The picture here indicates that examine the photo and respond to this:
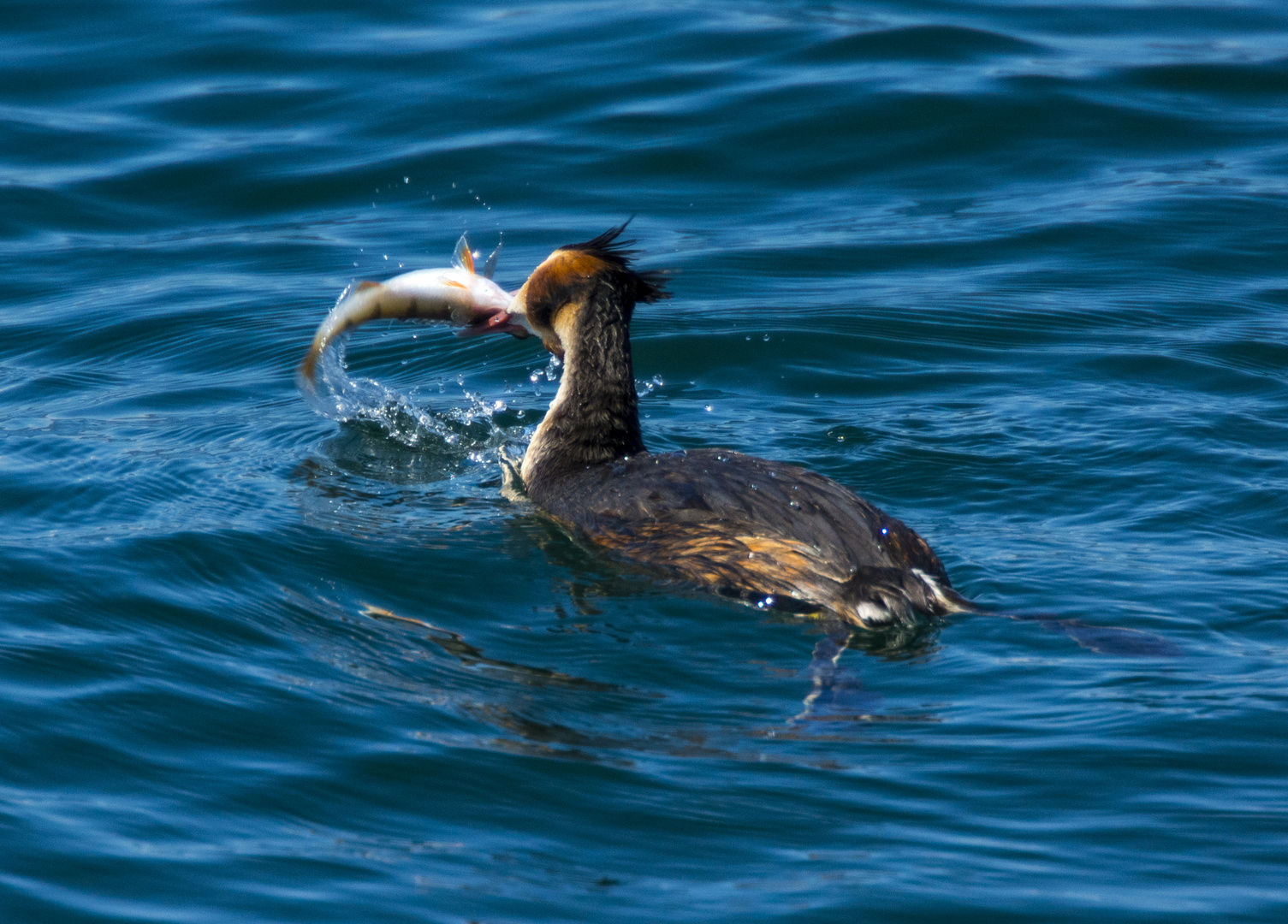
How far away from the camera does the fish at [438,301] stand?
705 cm

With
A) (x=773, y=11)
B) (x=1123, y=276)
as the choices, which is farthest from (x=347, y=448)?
(x=773, y=11)

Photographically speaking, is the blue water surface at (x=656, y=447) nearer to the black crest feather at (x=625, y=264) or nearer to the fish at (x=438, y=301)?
the fish at (x=438, y=301)

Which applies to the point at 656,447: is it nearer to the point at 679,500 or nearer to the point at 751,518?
the point at 679,500

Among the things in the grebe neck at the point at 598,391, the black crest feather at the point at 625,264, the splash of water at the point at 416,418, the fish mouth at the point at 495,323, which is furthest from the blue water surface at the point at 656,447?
the black crest feather at the point at 625,264

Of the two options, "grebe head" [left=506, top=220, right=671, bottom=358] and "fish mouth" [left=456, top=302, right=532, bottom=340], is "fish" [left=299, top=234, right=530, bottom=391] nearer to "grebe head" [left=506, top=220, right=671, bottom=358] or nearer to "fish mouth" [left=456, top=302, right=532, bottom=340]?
"fish mouth" [left=456, top=302, right=532, bottom=340]

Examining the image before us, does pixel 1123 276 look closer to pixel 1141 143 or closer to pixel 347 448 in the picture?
pixel 1141 143

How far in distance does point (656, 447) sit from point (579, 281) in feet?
3.74

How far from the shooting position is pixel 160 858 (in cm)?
435

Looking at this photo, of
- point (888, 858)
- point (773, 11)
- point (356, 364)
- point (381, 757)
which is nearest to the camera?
point (888, 858)

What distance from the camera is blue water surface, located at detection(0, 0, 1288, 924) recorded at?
14.5 ft

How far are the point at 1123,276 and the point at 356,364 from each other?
193 inches

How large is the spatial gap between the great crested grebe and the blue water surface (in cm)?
13

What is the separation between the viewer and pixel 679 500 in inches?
236

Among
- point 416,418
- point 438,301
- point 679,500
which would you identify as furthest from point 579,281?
point 416,418
